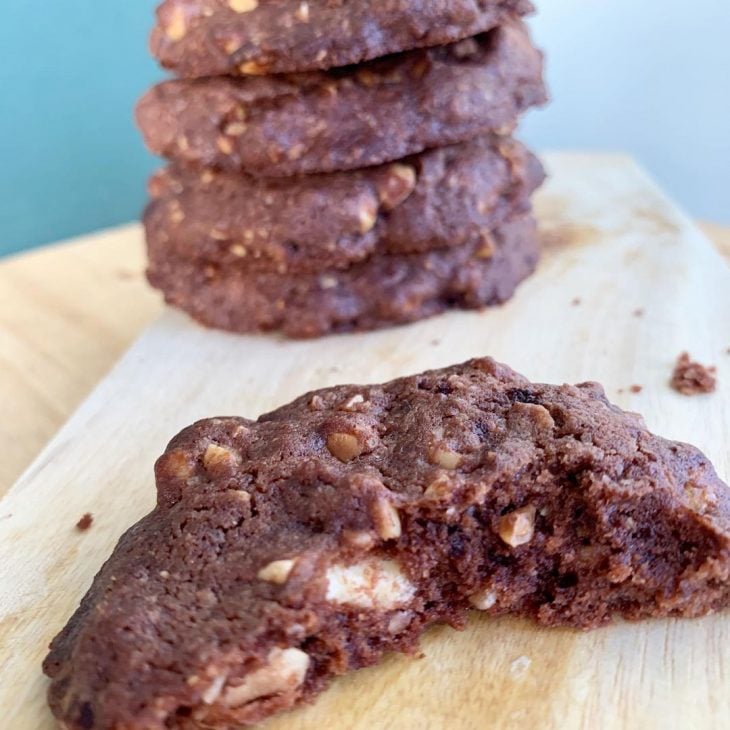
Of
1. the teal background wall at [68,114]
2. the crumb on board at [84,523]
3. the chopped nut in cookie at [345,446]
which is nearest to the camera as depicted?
the chopped nut in cookie at [345,446]

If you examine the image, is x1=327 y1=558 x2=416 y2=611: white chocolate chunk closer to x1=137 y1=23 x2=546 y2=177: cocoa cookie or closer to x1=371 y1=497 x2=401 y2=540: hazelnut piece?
x1=371 y1=497 x2=401 y2=540: hazelnut piece

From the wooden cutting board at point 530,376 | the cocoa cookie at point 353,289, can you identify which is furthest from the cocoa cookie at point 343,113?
the wooden cutting board at point 530,376

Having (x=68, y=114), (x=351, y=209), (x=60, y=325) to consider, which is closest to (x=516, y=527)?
(x=351, y=209)

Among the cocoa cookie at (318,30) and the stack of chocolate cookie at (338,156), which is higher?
the cocoa cookie at (318,30)

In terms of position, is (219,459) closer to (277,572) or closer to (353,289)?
(277,572)

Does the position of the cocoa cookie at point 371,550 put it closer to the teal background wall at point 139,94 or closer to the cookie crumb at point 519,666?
A: the cookie crumb at point 519,666

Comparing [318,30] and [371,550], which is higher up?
[318,30]

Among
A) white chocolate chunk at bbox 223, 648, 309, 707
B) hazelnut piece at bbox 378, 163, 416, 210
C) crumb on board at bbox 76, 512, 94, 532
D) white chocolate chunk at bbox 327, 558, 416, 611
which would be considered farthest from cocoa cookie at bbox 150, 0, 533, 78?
white chocolate chunk at bbox 223, 648, 309, 707
